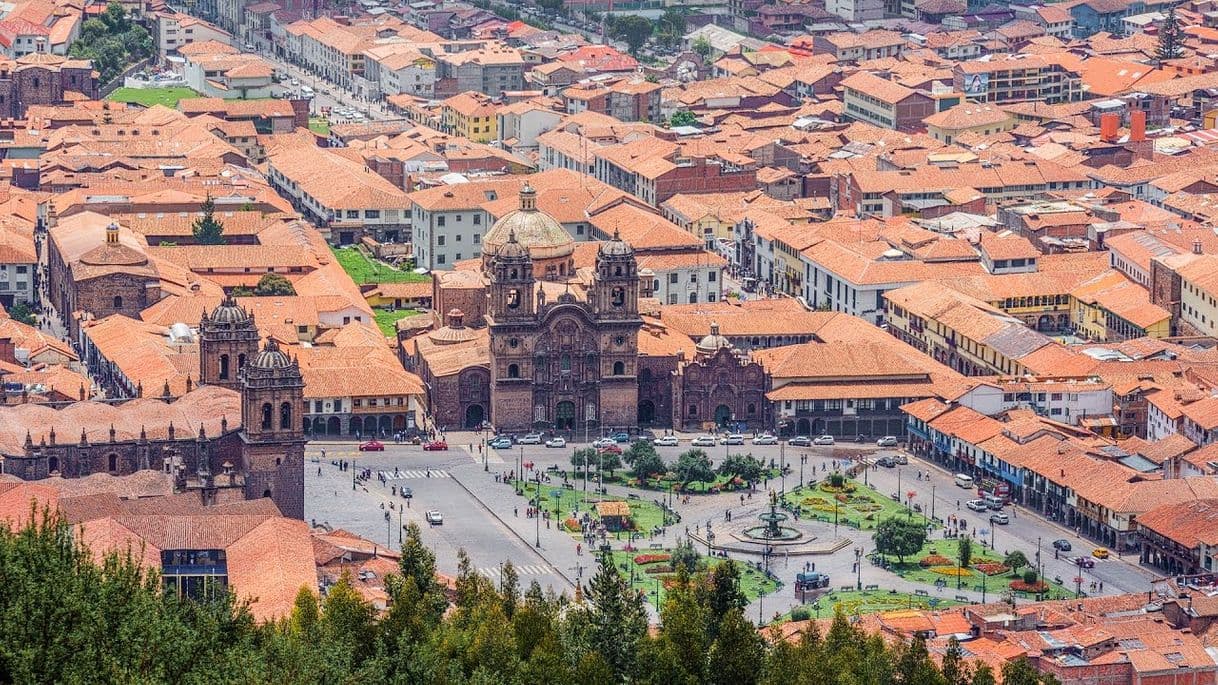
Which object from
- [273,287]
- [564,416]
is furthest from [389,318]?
[564,416]

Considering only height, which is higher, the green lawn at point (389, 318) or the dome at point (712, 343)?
the dome at point (712, 343)

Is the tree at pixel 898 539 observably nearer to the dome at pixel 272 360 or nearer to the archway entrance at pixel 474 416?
the dome at pixel 272 360

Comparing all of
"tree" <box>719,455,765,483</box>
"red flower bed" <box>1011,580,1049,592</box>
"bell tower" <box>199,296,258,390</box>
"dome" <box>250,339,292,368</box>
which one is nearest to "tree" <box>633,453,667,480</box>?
"tree" <box>719,455,765,483</box>

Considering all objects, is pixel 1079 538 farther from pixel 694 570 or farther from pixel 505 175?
pixel 505 175

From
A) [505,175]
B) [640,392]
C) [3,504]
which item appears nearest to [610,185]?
[505,175]

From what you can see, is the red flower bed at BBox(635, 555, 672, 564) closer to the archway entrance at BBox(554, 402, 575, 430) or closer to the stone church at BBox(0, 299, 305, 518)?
the stone church at BBox(0, 299, 305, 518)

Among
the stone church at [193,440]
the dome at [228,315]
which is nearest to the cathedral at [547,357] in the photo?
the dome at [228,315]
